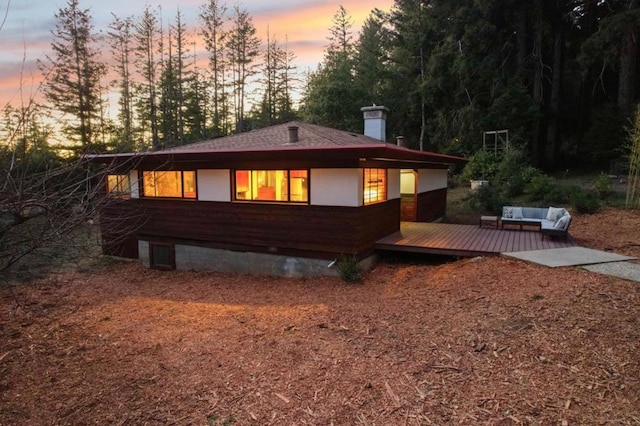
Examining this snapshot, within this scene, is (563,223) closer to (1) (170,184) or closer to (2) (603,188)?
(2) (603,188)

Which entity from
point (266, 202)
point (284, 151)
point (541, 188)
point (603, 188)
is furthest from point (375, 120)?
point (603, 188)

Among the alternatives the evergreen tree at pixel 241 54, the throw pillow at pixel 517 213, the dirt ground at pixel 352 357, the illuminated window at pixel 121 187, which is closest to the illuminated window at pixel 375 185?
the dirt ground at pixel 352 357

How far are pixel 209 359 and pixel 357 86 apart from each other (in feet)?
78.5

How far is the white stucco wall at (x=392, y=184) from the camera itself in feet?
30.4

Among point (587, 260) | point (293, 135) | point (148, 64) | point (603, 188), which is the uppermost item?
point (148, 64)

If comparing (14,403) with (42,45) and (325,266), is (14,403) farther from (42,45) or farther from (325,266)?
(325,266)

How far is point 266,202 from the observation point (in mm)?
8539

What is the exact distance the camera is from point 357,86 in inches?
995

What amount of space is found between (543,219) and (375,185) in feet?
15.4

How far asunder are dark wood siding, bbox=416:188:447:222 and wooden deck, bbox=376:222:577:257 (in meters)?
1.58

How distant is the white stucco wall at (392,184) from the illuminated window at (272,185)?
2.33m

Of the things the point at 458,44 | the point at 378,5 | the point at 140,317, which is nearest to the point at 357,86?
the point at 458,44

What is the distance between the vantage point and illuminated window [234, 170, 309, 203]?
321 inches

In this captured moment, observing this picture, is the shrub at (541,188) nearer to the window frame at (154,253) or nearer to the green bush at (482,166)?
the green bush at (482,166)
